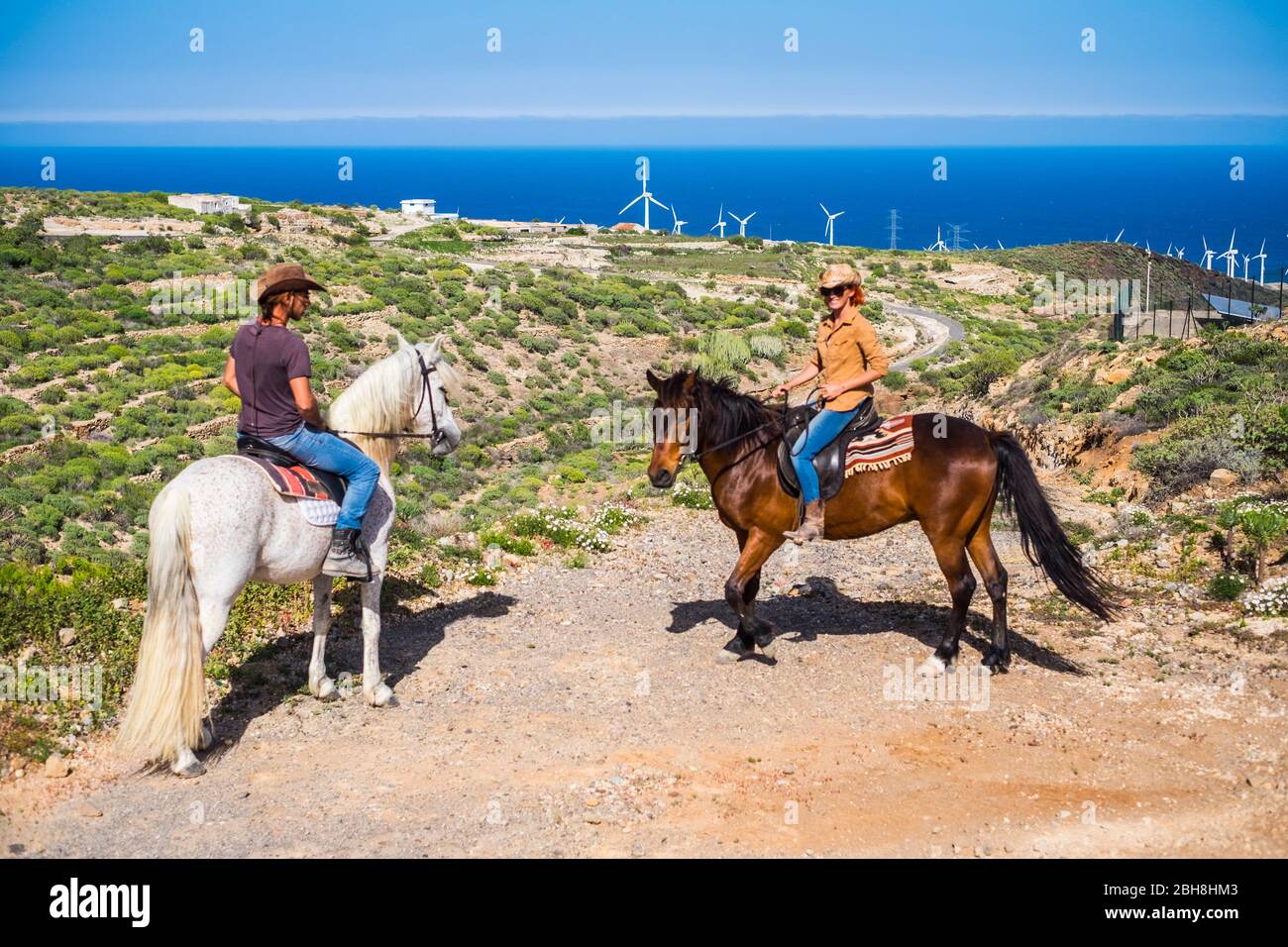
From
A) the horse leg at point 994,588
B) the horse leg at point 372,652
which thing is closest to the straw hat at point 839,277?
the horse leg at point 994,588

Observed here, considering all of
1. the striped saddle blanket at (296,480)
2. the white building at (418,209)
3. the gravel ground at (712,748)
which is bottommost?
the gravel ground at (712,748)

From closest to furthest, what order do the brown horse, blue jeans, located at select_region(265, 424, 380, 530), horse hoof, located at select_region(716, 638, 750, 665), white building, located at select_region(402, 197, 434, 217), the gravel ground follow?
the gravel ground
blue jeans, located at select_region(265, 424, 380, 530)
the brown horse
horse hoof, located at select_region(716, 638, 750, 665)
white building, located at select_region(402, 197, 434, 217)

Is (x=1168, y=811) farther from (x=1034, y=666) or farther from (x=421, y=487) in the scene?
(x=421, y=487)

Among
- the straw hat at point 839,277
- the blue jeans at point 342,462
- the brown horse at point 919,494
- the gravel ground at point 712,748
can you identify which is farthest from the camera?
the brown horse at point 919,494

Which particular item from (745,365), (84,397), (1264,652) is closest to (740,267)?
(745,365)

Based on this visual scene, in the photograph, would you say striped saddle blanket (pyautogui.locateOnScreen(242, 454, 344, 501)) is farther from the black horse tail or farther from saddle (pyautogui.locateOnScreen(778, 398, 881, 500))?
the black horse tail

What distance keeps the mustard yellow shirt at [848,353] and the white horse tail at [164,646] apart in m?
5.80

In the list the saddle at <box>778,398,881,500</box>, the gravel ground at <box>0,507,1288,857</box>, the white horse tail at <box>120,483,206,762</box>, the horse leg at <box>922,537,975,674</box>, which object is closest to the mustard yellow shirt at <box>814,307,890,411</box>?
the saddle at <box>778,398,881,500</box>

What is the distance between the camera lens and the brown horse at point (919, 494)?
34.4 feet

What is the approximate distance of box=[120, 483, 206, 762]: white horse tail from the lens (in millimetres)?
8367

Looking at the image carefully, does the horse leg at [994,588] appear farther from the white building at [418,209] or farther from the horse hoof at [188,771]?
the white building at [418,209]

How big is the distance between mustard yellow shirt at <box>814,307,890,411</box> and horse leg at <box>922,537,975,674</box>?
1.66 meters

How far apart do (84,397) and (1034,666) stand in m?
25.6

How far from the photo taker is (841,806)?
26.9ft
